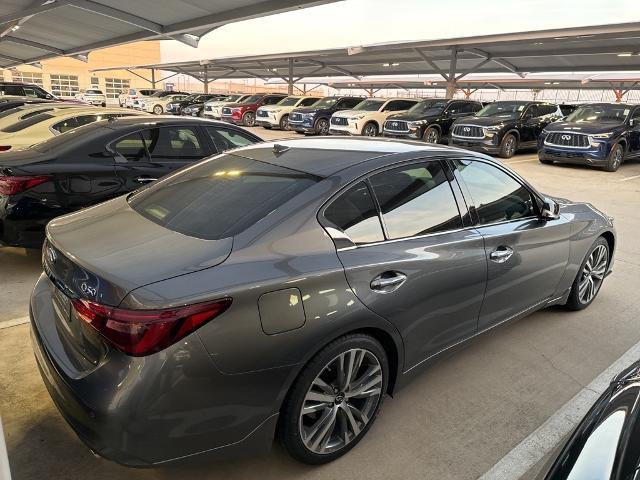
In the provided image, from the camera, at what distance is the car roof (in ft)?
9.05

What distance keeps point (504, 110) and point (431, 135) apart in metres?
2.38

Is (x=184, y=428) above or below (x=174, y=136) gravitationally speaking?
below

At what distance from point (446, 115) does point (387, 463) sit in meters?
15.9

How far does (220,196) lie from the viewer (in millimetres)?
2680

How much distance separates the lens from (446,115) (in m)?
17.0

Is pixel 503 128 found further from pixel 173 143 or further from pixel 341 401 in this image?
pixel 341 401

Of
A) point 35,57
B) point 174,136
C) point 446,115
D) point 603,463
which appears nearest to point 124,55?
point 35,57

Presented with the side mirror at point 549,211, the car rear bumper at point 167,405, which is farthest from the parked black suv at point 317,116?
the car rear bumper at point 167,405

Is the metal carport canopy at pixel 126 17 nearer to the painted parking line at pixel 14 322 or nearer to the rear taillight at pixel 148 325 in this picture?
the painted parking line at pixel 14 322

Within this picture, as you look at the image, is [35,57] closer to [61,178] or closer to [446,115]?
[446,115]

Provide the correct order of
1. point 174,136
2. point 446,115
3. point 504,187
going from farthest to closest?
1. point 446,115
2. point 174,136
3. point 504,187

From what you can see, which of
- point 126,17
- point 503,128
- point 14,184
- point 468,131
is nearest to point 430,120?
point 468,131

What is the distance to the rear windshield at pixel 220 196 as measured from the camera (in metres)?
2.40

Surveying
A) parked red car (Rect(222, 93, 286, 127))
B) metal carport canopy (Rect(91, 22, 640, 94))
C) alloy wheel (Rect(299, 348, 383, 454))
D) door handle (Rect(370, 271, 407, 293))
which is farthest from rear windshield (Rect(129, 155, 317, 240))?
parked red car (Rect(222, 93, 286, 127))
